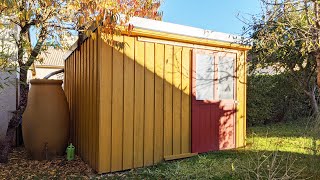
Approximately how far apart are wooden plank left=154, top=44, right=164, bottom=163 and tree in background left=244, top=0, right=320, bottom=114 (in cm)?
167

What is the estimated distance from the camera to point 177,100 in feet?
15.7

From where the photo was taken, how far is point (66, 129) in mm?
5086

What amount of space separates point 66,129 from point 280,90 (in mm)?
7360

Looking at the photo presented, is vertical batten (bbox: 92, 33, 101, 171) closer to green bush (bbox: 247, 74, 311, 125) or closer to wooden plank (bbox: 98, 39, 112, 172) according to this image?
wooden plank (bbox: 98, 39, 112, 172)

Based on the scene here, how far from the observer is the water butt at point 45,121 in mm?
4785

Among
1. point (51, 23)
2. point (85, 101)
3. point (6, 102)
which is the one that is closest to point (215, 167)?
point (85, 101)

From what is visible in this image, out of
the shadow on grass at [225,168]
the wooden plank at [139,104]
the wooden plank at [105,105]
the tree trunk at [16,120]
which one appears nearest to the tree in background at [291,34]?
the shadow on grass at [225,168]

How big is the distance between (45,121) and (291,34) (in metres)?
4.60

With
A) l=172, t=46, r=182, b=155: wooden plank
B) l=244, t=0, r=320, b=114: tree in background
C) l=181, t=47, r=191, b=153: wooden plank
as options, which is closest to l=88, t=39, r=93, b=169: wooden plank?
l=172, t=46, r=182, b=155: wooden plank

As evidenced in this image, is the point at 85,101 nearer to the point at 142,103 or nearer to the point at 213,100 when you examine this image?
the point at 142,103

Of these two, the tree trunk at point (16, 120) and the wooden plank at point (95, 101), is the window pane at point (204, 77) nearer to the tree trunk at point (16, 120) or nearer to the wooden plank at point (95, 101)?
the wooden plank at point (95, 101)

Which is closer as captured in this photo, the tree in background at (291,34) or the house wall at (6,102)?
the tree in background at (291,34)

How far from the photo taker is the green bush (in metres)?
8.76

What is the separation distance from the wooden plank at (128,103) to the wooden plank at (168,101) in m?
0.67
